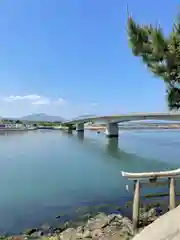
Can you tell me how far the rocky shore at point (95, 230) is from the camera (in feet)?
23.7

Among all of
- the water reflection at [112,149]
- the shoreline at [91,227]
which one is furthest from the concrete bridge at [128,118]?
the shoreline at [91,227]

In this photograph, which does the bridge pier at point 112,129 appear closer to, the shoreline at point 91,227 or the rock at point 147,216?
the shoreline at point 91,227

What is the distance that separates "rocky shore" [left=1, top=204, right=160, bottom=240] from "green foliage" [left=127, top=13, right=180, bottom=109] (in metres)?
3.51

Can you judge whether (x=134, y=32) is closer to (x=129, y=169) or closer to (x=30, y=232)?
(x=30, y=232)

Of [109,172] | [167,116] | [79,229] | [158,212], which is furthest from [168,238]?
[167,116]

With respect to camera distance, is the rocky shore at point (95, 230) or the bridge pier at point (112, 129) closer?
the rocky shore at point (95, 230)

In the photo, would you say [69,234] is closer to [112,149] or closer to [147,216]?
[147,216]

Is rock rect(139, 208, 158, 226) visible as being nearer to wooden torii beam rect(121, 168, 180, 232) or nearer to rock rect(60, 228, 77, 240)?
wooden torii beam rect(121, 168, 180, 232)

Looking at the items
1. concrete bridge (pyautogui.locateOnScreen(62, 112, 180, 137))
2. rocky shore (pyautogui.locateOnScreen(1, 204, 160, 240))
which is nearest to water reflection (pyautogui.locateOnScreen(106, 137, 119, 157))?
concrete bridge (pyautogui.locateOnScreen(62, 112, 180, 137))

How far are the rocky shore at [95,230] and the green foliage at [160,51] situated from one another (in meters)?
3.51

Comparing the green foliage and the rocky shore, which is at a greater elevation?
the green foliage

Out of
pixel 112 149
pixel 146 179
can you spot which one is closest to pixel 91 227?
pixel 146 179

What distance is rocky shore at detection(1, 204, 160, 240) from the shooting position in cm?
721

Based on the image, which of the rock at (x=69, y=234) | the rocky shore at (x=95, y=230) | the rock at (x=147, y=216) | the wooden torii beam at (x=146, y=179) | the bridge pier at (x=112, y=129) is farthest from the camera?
the bridge pier at (x=112, y=129)
